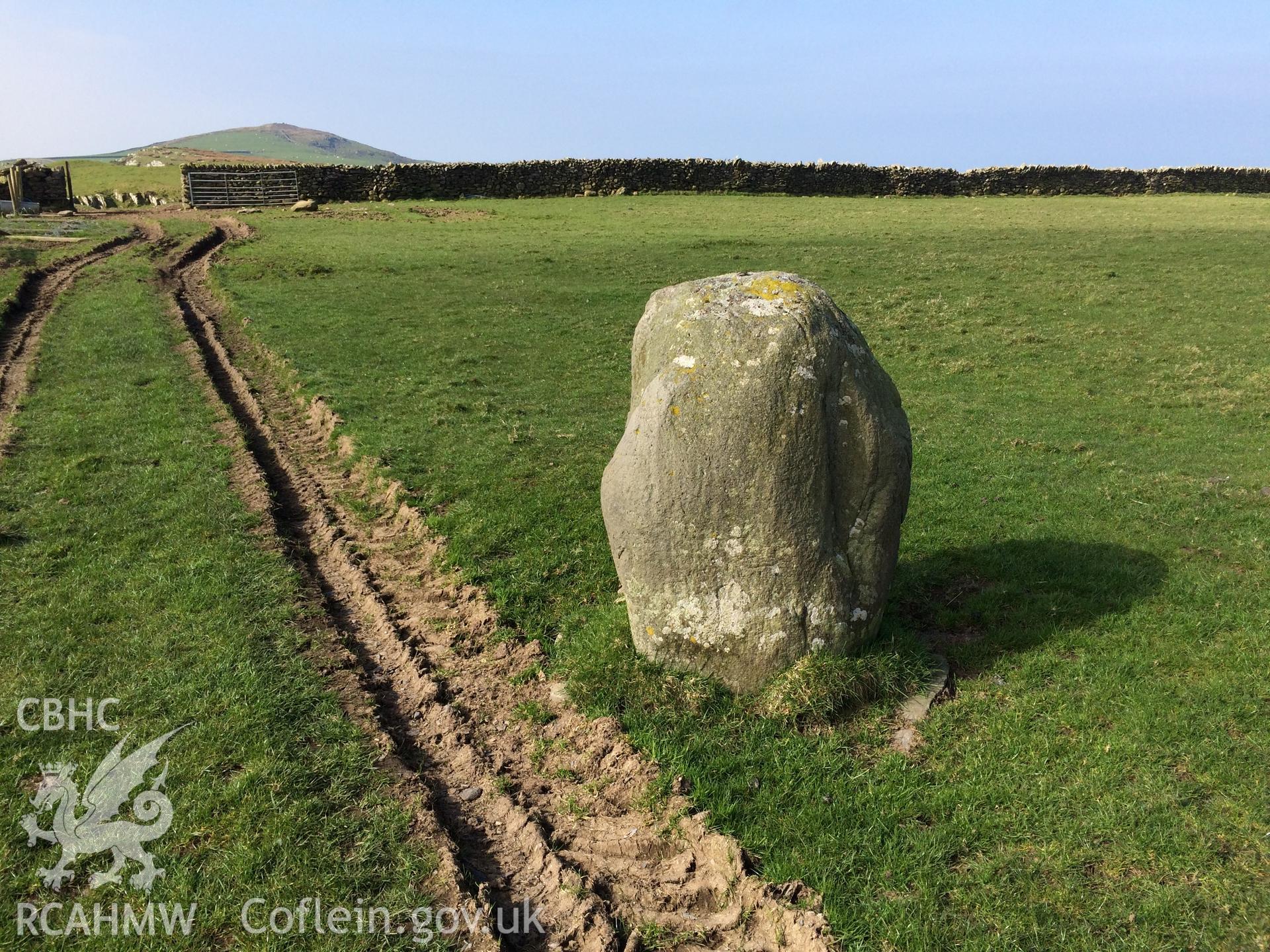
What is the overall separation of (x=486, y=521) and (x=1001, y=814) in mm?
6840

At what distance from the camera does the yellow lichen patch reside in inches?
279

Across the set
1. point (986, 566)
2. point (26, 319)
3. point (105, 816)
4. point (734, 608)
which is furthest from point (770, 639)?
point (26, 319)

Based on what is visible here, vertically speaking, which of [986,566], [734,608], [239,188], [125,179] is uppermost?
[125,179]

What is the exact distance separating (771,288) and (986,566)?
4.65 meters

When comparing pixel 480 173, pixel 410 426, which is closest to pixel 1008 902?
pixel 410 426

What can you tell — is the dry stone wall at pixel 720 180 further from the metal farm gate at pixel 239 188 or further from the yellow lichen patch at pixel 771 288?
the yellow lichen patch at pixel 771 288

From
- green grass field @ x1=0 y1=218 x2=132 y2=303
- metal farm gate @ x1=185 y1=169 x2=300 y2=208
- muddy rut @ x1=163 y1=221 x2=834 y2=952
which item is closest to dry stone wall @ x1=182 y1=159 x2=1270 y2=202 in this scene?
metal farm gate @ x1=185 y1=169 x2=300 y2=208

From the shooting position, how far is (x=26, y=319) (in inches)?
837

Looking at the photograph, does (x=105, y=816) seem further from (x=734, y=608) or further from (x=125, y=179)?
(x=125, y=179)

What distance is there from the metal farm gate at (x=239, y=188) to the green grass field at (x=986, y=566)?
2254 cm

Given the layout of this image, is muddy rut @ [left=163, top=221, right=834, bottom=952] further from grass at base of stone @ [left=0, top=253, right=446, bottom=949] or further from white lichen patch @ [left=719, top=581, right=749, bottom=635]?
white lichen patch @ [left=719, top=581, right=749, bottom=635]

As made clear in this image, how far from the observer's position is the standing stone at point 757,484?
6.84 metres

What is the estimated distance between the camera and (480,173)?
50062mm

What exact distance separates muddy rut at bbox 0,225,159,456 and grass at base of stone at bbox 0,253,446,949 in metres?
2.75
